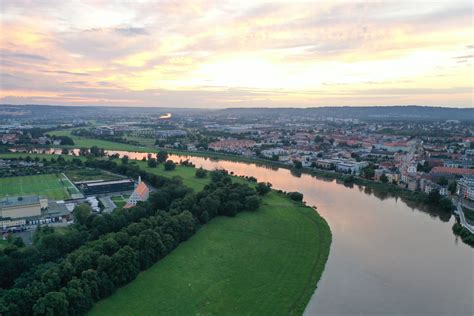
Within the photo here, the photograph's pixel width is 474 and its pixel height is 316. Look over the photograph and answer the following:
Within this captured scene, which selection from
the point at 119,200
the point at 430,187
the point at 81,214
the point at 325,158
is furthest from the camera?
the point at 325,158

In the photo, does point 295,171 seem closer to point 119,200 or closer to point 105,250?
point 119,200

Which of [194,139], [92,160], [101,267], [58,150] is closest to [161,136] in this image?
[194,139]

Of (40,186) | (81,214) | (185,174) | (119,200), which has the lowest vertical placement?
(119,200)

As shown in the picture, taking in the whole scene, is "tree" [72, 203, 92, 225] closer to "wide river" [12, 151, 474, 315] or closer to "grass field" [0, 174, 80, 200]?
"grass field" [0, 174, 80, 200]

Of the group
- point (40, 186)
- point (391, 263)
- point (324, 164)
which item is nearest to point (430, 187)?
point (324, 164)

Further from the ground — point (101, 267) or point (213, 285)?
point (101, 267)

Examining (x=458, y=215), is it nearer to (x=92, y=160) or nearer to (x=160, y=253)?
(x=160, y=253)
